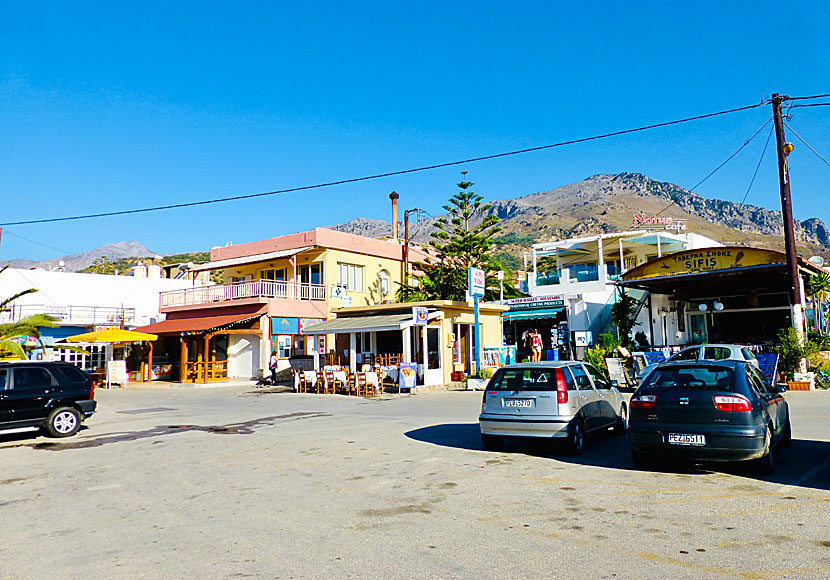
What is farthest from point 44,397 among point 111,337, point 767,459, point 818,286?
point 818,286

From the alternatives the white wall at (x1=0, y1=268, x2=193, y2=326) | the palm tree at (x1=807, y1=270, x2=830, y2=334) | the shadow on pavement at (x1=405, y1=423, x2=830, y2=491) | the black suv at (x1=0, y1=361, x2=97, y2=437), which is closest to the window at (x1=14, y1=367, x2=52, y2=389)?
the black suv at (x1=0, y1=361, x2=97, y2=437)

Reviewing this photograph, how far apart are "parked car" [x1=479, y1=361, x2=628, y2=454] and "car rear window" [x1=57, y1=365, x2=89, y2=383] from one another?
28.1 ft

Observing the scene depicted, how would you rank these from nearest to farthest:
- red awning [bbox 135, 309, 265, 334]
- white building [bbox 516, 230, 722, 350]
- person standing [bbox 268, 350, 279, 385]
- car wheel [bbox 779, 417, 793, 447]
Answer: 1. car wheel [bbox 779, 417, 793, 447]
2. person standing [bbox 268, 350, 279, 385]
3. red awning [bbox 135, 309, 265, 334]
4. white building [bbox 516, 230, 722, 350]

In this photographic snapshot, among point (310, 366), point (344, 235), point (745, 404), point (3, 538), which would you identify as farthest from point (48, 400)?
point (344, 235)

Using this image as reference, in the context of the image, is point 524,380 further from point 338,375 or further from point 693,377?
point 338,375

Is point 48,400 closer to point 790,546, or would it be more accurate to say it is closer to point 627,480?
point 627,480

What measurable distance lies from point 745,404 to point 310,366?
66.1 feet

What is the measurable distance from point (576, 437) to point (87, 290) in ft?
139

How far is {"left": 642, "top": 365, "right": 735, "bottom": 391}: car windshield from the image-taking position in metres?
7.59

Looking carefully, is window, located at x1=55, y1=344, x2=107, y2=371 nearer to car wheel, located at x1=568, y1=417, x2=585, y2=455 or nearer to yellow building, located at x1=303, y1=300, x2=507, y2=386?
yellow building, located at x1=303, y1=300, x2=507, y2=386

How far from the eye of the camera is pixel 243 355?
101 feet

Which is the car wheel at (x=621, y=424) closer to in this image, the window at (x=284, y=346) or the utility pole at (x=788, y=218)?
the utility pole at (x=788, y=218)

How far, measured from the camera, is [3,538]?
561cm

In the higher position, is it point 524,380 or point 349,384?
point 524,380
